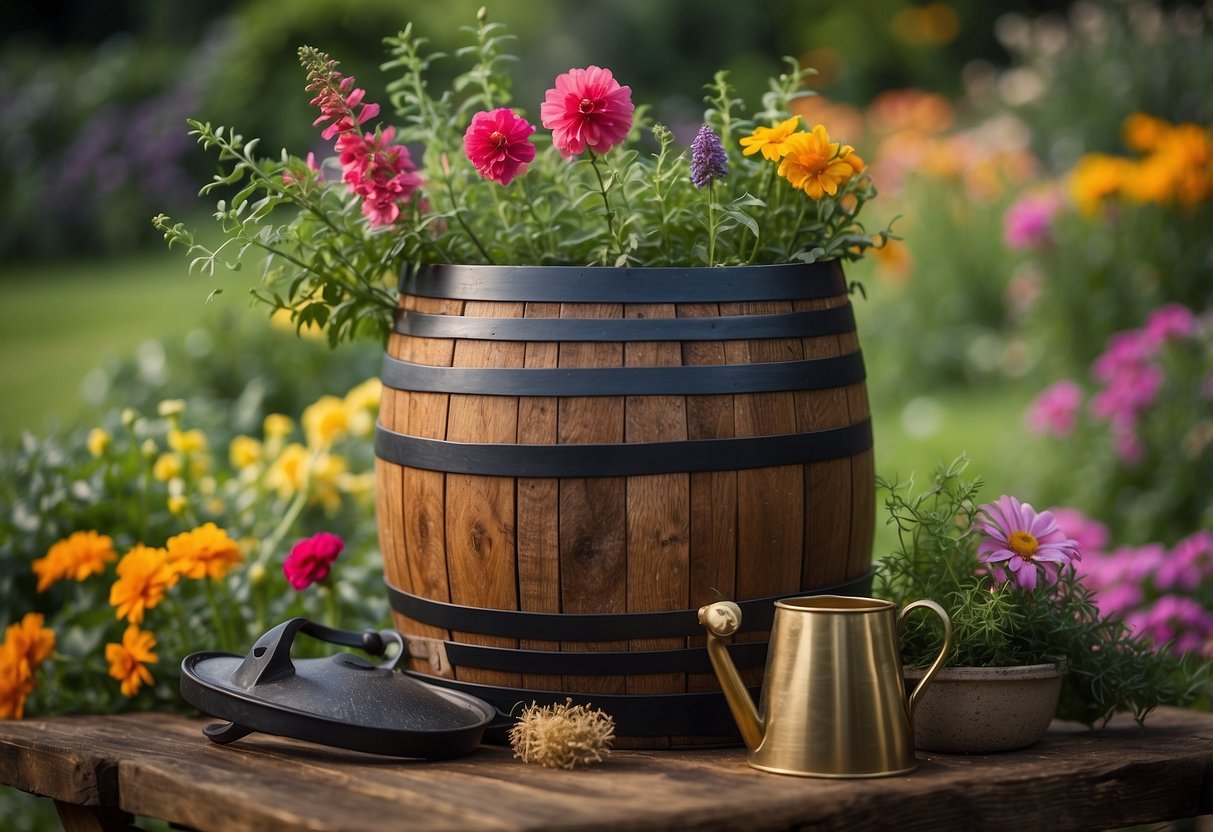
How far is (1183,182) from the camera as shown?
4395 millimetres

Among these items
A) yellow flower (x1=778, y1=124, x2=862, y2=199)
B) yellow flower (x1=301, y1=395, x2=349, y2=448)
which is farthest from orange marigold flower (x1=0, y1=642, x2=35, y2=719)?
yellow flower (x1=778, y1=124, x2=862, y2=199)

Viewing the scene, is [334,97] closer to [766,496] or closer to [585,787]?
[766,496]

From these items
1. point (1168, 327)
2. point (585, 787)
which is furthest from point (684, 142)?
point (585, 787)

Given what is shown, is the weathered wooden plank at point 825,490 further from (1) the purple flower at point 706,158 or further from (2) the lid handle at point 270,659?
(2) the lid handle at point 270,659

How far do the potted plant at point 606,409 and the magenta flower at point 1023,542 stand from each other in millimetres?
200

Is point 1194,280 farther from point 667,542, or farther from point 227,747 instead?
point 227,747

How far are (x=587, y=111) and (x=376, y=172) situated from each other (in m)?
0.38

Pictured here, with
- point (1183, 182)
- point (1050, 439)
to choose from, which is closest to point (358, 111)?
point (1050, 439)

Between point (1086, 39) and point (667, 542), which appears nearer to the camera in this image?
point (667, 542)

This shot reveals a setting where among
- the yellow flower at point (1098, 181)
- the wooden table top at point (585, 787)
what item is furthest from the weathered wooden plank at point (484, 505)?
the yellow flower at point (1098, 181)

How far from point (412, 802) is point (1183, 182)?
375 cm

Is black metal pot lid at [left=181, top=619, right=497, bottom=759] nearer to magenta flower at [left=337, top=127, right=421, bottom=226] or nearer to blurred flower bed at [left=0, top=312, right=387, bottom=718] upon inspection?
blurred flower bed at [left=0, top=312, right=387, bottom=718]

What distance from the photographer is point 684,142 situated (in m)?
8.05

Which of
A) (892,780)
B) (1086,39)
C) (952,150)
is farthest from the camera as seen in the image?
(1086,39)
